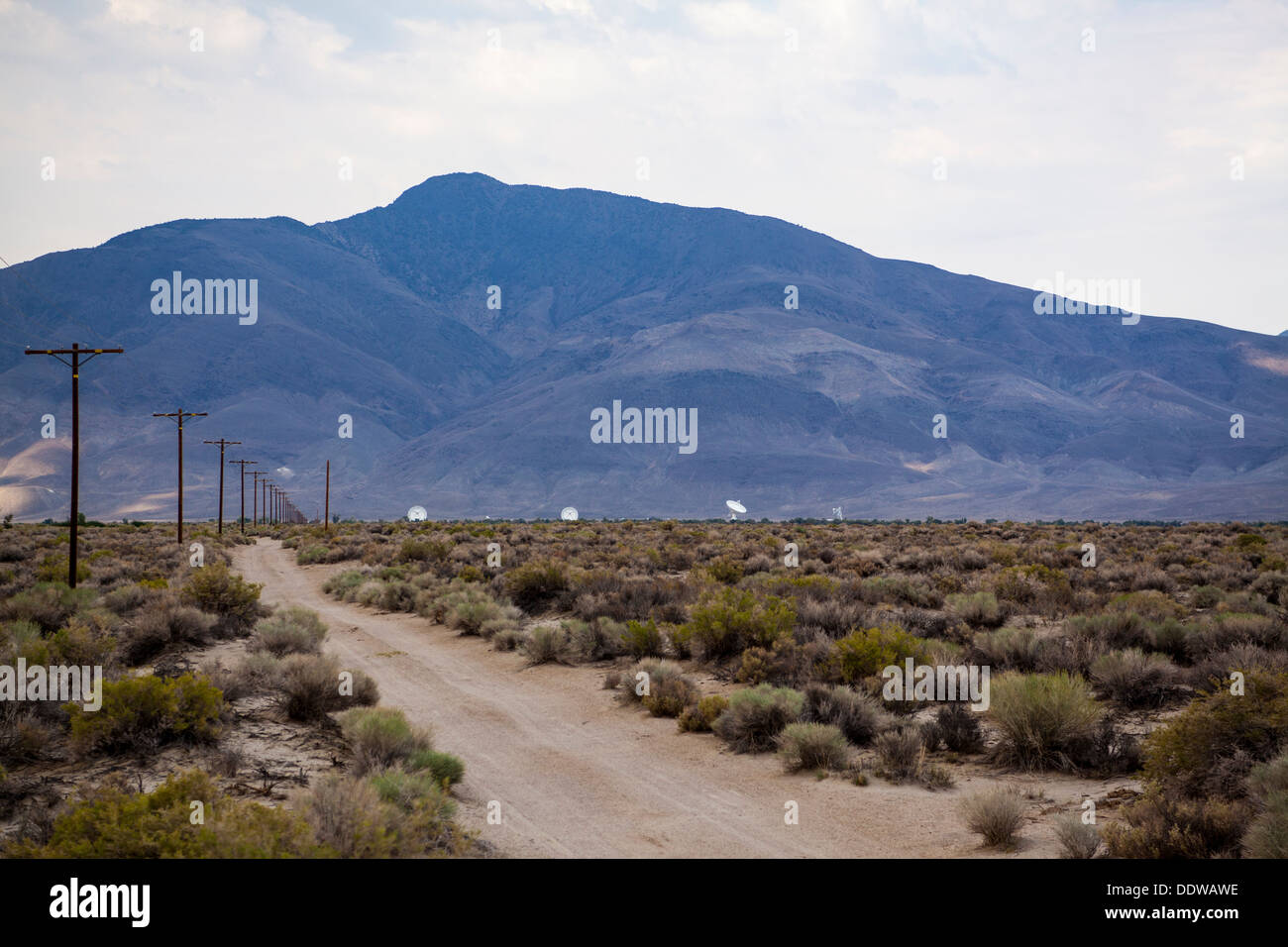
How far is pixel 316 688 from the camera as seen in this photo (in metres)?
11.5

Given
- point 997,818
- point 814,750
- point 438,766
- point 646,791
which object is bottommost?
point 646,791

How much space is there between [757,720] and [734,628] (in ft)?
13.5

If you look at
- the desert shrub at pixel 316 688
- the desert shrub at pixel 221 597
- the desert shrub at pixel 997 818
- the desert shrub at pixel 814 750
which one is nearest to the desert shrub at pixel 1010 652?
the desert shrub at pixel 814 750

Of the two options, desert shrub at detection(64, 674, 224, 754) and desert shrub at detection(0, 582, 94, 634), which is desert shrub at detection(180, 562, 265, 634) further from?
desert shrub at detection(64, 674, 224, 754)

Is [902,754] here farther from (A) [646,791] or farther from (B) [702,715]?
(B) [702,715]

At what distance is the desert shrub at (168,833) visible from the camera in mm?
5668

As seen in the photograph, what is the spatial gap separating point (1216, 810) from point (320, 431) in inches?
7639

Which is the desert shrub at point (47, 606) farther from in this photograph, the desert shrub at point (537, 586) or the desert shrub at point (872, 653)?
the desert shrub at point (872, 653)

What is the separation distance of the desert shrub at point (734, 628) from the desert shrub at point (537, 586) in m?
7.50

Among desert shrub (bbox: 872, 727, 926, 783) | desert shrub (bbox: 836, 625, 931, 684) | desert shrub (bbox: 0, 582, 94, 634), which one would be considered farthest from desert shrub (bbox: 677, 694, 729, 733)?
desert shrub (bbox: 0, 582, 94, 634)

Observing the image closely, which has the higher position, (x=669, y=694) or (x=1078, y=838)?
(x=1078, y=838)

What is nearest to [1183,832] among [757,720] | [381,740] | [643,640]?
[757,720]
